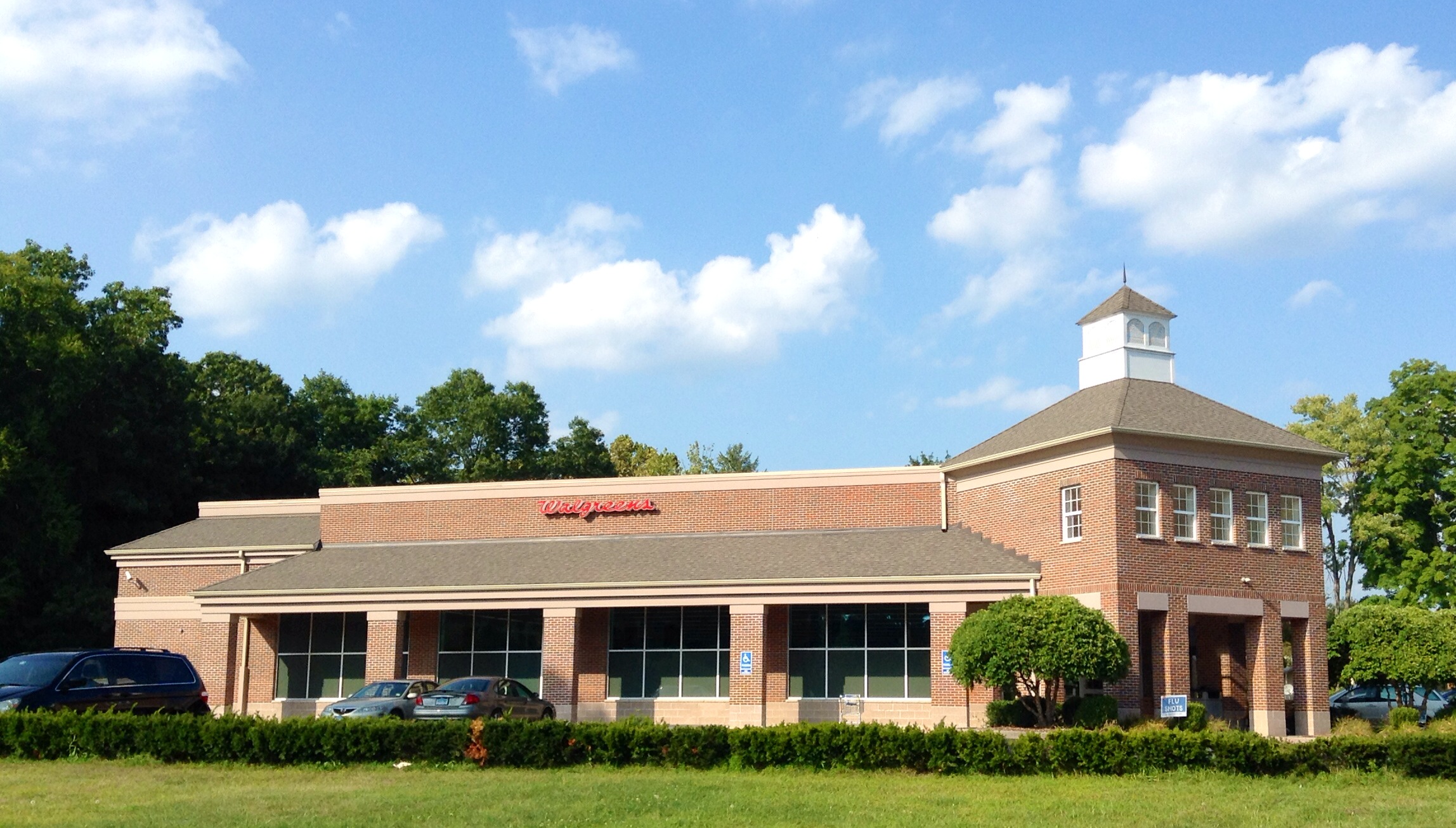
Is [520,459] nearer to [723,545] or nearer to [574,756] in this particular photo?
[723,545]

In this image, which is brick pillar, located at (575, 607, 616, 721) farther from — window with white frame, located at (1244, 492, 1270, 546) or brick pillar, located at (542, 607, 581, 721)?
window with white frame, located at (1244, 492, 1270, 546)

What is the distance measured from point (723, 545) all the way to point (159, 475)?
96.7ft

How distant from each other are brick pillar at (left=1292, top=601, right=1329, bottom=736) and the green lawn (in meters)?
12.5

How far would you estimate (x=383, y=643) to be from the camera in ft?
116

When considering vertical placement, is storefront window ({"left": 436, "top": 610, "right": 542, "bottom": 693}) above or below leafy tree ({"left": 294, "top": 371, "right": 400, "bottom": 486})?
below

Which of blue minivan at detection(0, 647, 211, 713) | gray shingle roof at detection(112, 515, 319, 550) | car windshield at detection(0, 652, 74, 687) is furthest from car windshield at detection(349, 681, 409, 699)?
gray shingle roof at detection(112, 515, 319, 550)

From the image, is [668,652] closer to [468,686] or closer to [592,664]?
[592,664]

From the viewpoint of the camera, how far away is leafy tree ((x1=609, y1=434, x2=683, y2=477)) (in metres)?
83.8

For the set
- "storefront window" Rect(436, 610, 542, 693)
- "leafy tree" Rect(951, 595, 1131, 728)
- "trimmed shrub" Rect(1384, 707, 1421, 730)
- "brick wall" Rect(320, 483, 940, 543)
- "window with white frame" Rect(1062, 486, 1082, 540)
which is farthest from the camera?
"storefront window" Rect(436, 610, 542, 693)

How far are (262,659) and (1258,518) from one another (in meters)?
27.4

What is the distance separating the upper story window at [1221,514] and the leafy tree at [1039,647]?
15.0 ft

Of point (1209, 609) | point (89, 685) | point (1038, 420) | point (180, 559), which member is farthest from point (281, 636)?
point (1209, 609)

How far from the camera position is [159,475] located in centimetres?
5516

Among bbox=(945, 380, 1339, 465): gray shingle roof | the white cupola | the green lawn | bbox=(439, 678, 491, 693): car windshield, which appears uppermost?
the white cupola
